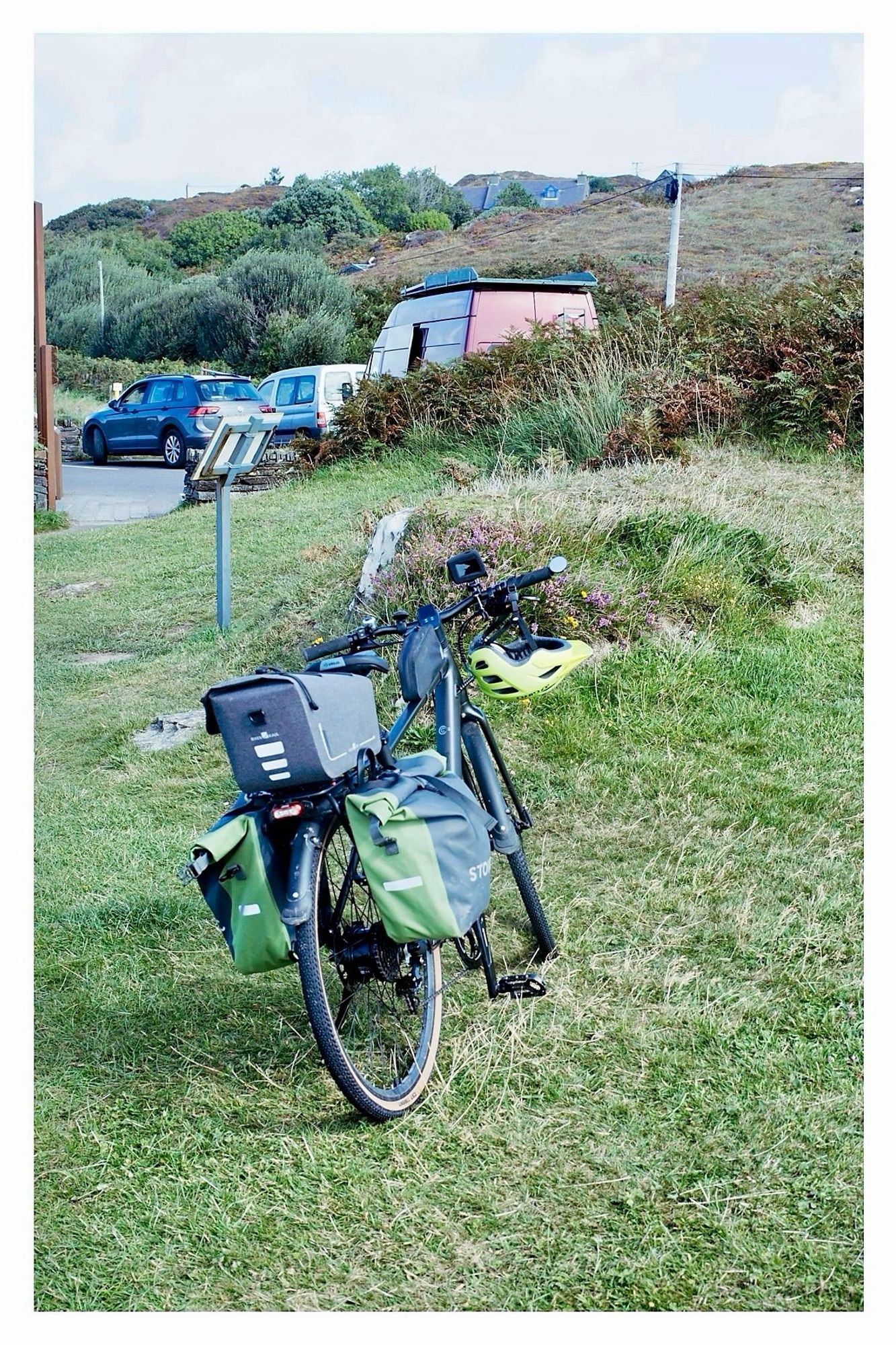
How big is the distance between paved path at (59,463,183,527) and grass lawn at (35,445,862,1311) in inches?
260

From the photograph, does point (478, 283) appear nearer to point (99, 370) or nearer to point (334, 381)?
point (334, 381)

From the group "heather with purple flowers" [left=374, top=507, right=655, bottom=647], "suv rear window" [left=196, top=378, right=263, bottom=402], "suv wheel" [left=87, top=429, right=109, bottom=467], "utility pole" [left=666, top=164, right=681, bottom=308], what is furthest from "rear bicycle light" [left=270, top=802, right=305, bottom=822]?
"suv wheel" [left=87, top=429, right=109, bottom=467]

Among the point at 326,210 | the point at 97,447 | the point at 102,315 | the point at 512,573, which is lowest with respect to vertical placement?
the point at 512,573

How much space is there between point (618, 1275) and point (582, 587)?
3.93 metres

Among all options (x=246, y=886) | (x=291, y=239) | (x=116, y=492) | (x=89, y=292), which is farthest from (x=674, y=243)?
(x=246, y=886)

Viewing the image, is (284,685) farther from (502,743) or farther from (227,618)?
(227,618)

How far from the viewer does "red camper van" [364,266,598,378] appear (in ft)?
37.8

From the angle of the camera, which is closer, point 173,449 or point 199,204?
point 173,449

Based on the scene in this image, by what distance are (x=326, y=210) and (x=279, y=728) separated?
20675 millimetres

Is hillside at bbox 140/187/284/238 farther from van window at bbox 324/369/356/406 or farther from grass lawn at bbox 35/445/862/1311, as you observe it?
grass lawn at bbox 35/445/862/1311

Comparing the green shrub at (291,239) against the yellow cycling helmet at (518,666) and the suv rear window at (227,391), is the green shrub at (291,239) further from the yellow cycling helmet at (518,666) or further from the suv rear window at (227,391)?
the yellow cycling helmet at (518,666)

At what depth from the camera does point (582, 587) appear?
5824 millimetres

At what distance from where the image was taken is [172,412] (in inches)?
563
